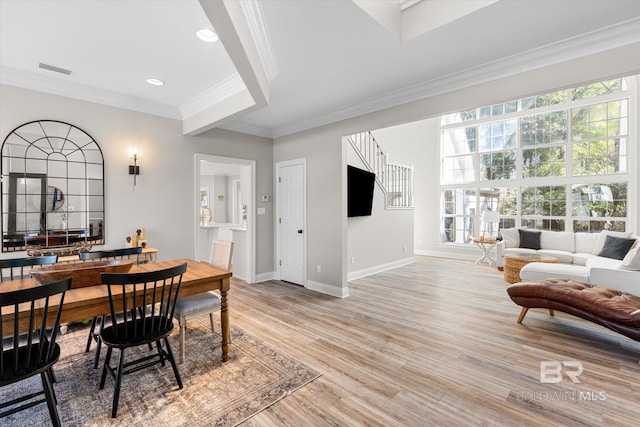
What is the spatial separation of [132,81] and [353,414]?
12.8ft

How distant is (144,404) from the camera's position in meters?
1.94

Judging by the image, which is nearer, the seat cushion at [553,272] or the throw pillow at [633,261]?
the throw pillow at [633,261]

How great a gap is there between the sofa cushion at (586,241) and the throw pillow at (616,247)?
0.41 meters

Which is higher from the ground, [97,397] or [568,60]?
[568,60]

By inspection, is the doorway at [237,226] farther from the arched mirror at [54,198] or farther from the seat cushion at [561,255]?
the seat cushion at [561,255]

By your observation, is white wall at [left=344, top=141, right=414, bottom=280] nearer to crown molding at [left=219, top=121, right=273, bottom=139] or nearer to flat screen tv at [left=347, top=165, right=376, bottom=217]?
flat screen tv at [left=347, top=165, right=376, bottom=217]

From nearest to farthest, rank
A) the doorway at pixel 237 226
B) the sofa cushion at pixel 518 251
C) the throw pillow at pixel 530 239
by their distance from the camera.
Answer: the doorway at pixel 237 226 < the sofa cushion at pixel 518 251 < the throw pillow at pixel 530 239

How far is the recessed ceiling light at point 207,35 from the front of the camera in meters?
2.38

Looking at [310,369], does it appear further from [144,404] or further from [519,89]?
[519,89]

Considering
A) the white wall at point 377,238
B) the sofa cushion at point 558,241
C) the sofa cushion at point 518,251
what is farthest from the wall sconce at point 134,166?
the sofa cushion at point 558,241

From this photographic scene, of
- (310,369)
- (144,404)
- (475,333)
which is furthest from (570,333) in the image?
(144,404)

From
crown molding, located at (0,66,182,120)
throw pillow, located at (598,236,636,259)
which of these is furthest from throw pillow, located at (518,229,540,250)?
crown molding, located at (0,66,182,120)

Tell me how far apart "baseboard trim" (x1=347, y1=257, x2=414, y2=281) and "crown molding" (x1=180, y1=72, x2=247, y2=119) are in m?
3.47

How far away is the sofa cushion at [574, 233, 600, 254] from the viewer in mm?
5301
